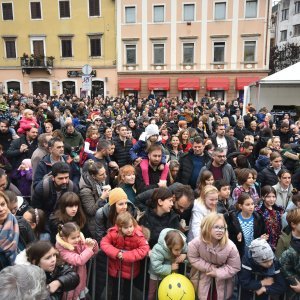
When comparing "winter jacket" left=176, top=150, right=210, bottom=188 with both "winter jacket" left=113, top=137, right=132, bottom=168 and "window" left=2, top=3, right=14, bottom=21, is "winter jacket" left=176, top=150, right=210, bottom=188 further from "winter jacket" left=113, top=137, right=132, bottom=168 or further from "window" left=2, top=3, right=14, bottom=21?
"window" left=2, top=3, right=14, bottom=21

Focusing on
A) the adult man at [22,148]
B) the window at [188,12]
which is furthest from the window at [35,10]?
the adult man at [22,148]

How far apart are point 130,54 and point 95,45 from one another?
3.22 m

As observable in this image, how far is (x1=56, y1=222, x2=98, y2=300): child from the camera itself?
2.98m

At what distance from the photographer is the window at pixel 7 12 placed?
29.1 meters

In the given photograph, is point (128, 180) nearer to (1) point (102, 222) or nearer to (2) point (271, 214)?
(1) point (102, 222)

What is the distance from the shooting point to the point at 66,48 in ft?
96.2

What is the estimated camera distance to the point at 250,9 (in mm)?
26719

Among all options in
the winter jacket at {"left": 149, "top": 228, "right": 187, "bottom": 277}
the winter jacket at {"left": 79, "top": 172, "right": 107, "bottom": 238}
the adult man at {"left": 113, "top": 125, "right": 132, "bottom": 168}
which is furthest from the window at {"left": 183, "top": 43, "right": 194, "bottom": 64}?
the winter jacket at {"left": 149, "top": 228, "right": 187, "bottom": 277}

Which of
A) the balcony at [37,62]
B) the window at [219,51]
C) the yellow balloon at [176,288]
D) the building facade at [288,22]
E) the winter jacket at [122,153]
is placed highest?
the building facade at [288,22]

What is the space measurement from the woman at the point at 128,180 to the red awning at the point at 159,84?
24696 mm

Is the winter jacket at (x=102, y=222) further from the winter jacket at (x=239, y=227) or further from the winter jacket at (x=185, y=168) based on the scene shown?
the winter jacket at (x=185, y=168)

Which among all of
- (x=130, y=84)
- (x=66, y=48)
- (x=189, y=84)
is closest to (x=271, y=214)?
(x=189, y=84)

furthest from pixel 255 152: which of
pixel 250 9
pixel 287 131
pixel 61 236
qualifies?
pixel 250 9

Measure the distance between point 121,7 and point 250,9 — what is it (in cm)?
1061
